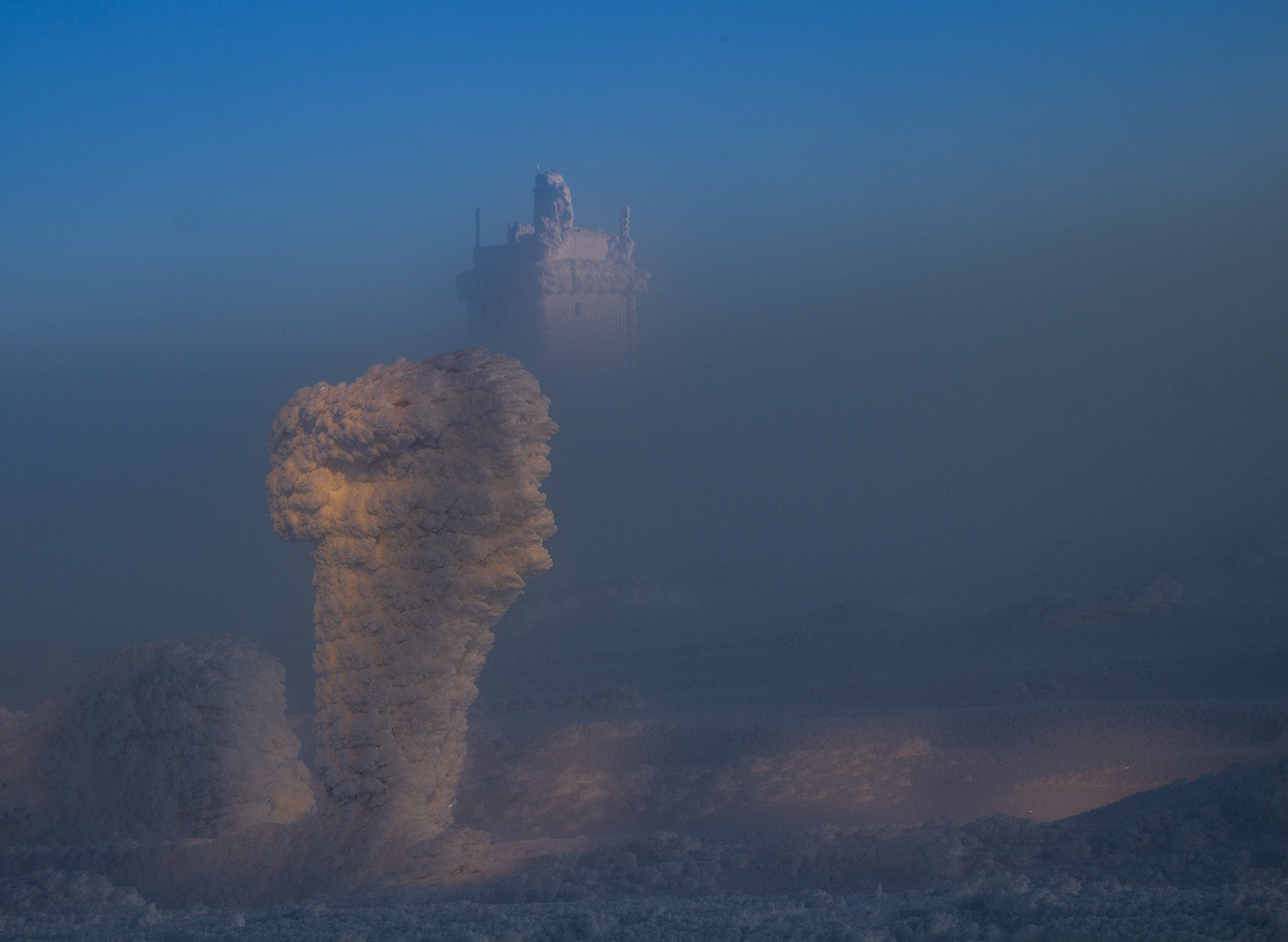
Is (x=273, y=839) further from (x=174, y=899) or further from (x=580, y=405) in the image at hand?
(x=580, y=405)

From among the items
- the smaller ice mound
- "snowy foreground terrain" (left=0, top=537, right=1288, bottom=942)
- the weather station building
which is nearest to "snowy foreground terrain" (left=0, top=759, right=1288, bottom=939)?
"snowy foreground terrain" (left=0, top=537, right=1288, bottom=942)

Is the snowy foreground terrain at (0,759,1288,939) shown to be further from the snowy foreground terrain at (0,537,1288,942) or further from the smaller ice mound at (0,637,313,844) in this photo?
the smaller ice mound at (0,637,313,844)

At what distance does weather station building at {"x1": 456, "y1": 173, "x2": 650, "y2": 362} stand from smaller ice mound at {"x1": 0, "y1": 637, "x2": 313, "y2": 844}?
1637cm

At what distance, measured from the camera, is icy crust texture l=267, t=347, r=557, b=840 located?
427cm

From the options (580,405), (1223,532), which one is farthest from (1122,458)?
(580,405)

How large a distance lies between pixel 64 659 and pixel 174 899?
1360cm

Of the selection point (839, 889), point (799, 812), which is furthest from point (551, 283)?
point (839, 889)

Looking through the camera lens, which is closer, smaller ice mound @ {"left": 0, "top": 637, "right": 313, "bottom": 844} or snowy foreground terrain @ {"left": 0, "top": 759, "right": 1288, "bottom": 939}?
snowy foreground terrain @ {"left": 0, "top": 759, "right": 1288, "bottom": 939}

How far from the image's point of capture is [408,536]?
4.41m

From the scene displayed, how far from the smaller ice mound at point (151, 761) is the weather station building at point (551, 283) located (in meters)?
16.4

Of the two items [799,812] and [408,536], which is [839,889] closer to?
[799,812]

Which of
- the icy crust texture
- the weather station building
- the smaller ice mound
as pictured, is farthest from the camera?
the weather station building

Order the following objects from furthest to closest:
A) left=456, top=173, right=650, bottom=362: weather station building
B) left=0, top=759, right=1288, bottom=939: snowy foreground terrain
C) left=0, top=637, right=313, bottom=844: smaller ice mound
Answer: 1. left=456, top=173, right=650, bottom=362: weather station building
2. left=0, top=637, right=313, bottom=844: smaller ice mound
3. left=0, top=759, right=1288, bottom=939: snowy foreground terrain

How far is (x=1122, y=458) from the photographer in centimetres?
3634
